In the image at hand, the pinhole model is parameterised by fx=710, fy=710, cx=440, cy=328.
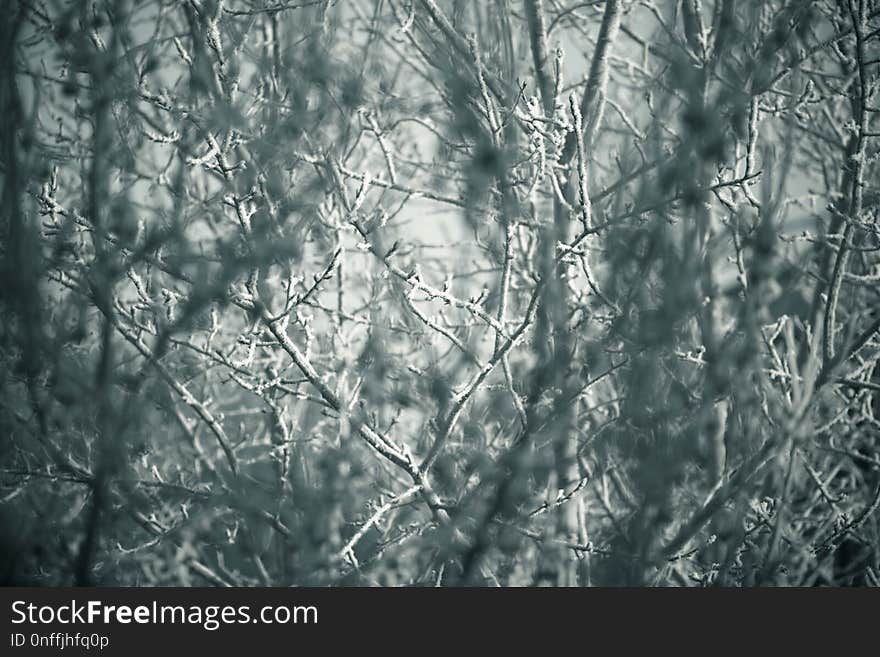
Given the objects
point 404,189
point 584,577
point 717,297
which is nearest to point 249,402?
point 404,189

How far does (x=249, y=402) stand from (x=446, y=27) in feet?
7.49

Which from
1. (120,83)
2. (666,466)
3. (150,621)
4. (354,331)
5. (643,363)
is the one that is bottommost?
(150,621)

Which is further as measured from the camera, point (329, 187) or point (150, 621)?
point (329, 187)

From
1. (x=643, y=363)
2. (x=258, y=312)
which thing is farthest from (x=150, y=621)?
(x=643, y=363)

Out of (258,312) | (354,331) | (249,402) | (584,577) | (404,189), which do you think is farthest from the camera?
(249,402)

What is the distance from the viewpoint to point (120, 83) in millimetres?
2273

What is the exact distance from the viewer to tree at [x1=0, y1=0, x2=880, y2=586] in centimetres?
215

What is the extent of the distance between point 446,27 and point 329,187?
709 mm

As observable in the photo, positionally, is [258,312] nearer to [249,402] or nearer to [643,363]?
[643,363]

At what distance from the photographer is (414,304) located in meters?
2.15

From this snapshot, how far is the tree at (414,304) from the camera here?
2150mm

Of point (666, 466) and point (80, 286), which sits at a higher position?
point (80, 286)

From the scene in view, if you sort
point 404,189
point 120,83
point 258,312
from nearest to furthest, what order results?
1. point 258,312
2. point 120,83
3. point 404,189

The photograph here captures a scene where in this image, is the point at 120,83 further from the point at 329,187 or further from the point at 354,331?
the point at 354,331
